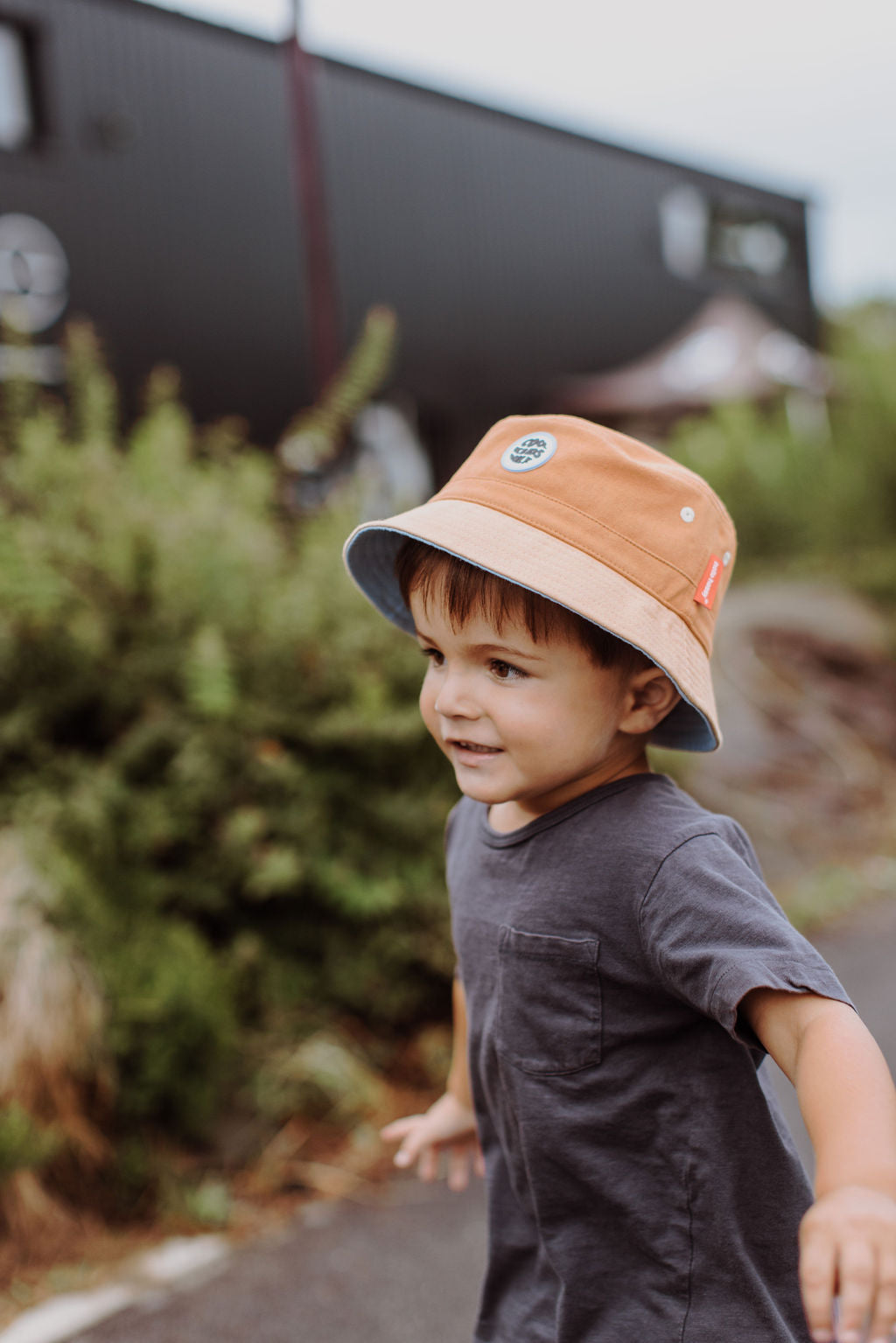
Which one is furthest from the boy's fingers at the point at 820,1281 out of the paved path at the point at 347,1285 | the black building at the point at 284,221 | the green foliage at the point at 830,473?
the black building at the point at 284,221

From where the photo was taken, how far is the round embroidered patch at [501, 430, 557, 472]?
1372mm

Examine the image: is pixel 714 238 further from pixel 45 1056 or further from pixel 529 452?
pixel 529 452

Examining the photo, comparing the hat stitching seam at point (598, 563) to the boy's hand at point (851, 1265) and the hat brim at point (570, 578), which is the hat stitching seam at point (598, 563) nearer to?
the hat brim at point (570, 578)

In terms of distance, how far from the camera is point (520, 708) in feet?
4.35

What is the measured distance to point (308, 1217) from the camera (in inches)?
109

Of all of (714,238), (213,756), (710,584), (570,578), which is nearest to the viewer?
(570,578)

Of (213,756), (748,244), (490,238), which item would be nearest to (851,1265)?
(213,756)

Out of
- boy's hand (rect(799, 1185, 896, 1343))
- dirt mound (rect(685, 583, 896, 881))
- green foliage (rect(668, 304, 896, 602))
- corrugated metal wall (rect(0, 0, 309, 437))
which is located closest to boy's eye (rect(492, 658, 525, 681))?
boy's hand (rect(799, 1185, 896, 1343))

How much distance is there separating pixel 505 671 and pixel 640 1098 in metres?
0.50

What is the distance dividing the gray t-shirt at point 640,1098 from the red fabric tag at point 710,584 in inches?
9.1

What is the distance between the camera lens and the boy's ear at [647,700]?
1.38 m

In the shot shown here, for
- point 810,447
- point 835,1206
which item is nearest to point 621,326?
point 810,447

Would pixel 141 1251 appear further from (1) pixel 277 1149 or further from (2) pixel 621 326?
(2) pixel 621 326

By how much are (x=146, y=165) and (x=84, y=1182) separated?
421 inches
